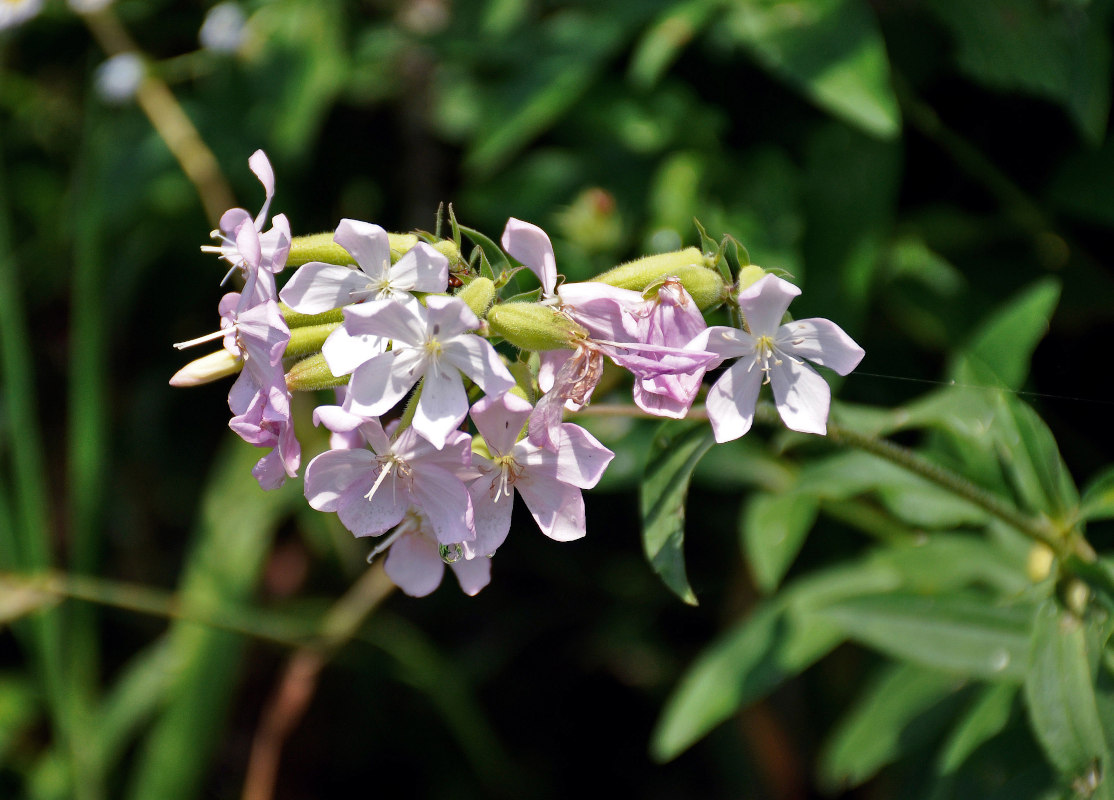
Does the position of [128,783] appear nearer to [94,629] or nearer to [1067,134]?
[94,629]

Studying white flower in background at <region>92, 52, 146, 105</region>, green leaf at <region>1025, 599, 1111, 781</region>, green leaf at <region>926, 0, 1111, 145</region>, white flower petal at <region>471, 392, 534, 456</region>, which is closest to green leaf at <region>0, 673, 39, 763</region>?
white flower in background at <region>92, 52, 146, 105</region>

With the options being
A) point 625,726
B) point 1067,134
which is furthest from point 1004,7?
point 625,726

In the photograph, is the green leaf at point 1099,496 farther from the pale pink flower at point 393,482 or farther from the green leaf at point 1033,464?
the pale pink flower at point 393,482

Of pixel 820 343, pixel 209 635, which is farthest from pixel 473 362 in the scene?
pixel 209 635

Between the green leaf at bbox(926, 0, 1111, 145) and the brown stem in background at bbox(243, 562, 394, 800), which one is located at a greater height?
the green leaf at bbox(926, 0, 1111, 145)

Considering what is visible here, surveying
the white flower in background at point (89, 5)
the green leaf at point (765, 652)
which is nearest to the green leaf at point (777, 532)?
the green leaf at point (765, 652)

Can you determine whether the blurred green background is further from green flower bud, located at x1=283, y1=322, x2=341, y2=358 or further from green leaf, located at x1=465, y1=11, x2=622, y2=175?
green flower bud, located at x1=283, y1=322, x2=341, y2=358
